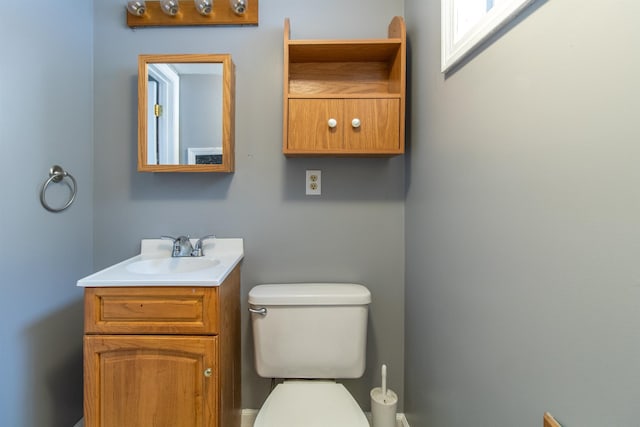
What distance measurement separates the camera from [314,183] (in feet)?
4.76

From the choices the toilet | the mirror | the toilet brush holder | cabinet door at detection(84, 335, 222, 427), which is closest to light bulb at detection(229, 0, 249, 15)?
the mirror

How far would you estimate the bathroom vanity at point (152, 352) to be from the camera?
3.27 feet

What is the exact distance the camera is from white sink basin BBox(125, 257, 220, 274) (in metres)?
1.32

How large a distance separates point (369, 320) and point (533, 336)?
944mm

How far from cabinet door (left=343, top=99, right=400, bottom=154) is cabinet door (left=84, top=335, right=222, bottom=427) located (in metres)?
0.97

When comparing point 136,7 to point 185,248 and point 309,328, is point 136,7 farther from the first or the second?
point 309,328

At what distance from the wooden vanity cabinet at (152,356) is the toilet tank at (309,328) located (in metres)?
0.27

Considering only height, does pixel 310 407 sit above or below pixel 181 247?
below

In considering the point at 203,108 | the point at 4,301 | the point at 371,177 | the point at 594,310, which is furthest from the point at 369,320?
the point at 4,301

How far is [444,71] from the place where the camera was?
964 millimetres

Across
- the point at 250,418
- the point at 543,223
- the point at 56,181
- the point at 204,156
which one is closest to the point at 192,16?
the point at 204,156

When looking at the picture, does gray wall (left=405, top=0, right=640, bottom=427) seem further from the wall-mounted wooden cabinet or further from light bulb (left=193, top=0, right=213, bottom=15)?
light bulb (left=193, top=0, right=213, bottom=15)

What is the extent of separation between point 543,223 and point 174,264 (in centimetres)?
135

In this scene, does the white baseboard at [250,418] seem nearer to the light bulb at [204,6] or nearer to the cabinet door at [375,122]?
the cabinet door at [375,122]
